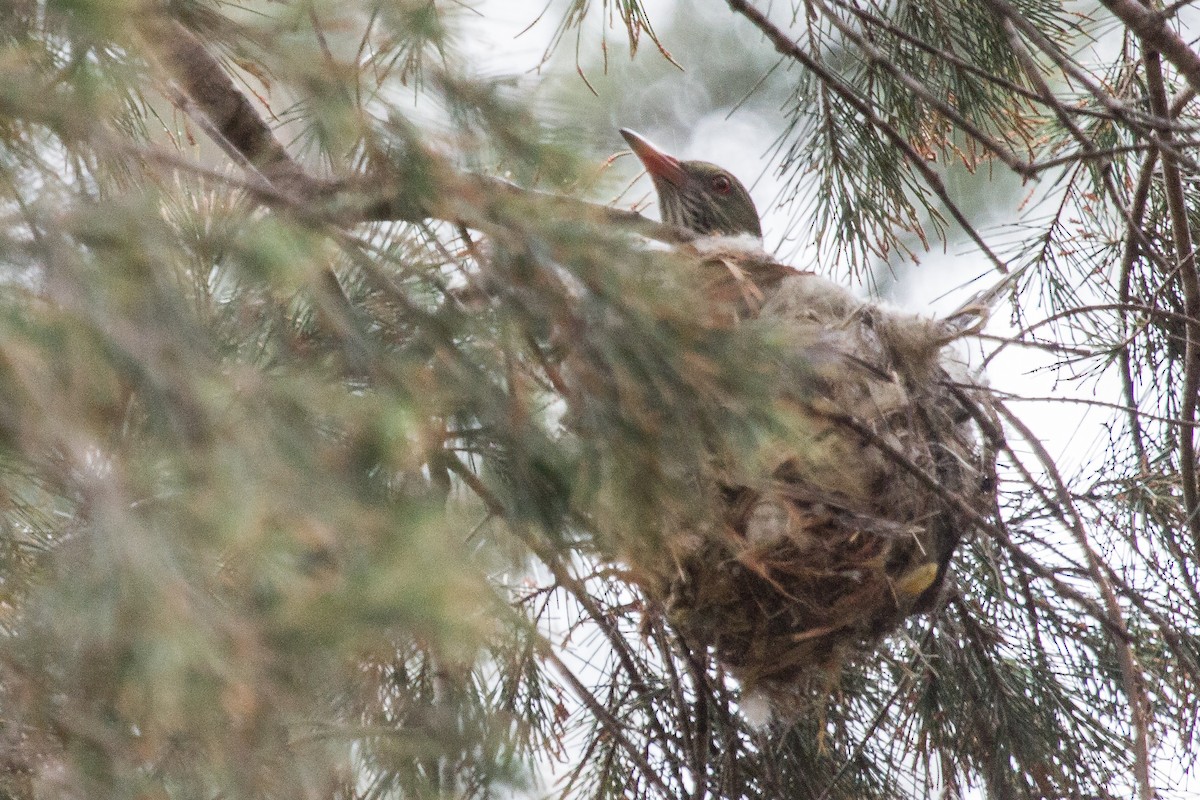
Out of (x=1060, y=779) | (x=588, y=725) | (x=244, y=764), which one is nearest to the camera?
(x=244, y=764)

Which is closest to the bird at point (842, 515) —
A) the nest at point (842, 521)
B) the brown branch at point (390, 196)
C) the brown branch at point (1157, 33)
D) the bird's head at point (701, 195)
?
the nest at point (842, 521)

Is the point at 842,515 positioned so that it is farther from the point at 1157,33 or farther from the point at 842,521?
the point at 1157,33

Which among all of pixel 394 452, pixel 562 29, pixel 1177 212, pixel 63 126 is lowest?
pixel 394 452

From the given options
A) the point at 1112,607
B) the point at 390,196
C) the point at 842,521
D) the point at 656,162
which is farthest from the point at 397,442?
the point at 656,162

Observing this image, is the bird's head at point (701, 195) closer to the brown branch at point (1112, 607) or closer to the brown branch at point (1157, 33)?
the brown branch at point (1112, 607)

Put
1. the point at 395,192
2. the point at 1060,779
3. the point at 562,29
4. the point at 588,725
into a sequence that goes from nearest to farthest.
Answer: the point at 395,192 < the point at 562,29 < the point at 1060,779 < the point at 588,725

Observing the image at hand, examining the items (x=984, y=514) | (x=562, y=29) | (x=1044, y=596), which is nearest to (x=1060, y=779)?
(x=1044, y=596)

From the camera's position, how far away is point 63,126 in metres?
1.26

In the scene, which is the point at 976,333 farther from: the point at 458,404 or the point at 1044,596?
the point at 458,404

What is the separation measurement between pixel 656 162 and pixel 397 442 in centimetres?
242

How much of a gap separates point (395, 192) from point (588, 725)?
1656 mm

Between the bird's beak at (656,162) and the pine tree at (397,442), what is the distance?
75 centimetres

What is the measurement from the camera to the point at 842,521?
2.24m

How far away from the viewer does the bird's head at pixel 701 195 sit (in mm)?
3512
